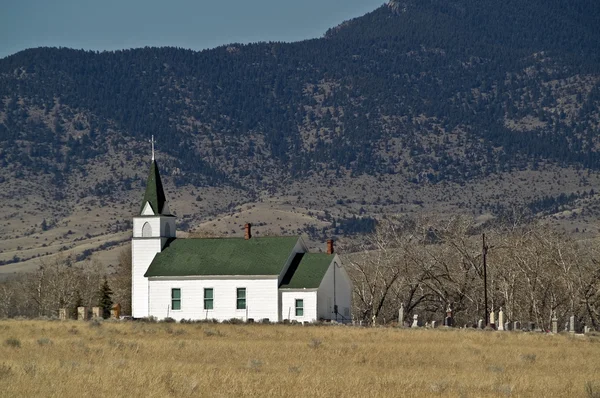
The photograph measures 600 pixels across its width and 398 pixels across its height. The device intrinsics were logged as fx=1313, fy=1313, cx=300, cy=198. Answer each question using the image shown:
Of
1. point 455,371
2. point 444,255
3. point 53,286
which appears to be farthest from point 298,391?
point 53,286

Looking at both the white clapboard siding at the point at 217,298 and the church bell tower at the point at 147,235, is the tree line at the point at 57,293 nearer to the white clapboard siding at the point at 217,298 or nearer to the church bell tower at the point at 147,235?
the church bell tower at the point at 147,235

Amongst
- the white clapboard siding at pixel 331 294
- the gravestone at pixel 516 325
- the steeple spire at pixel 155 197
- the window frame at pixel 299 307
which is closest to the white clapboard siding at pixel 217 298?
the window frame at pixel 299 307

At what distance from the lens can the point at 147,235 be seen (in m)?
71.0

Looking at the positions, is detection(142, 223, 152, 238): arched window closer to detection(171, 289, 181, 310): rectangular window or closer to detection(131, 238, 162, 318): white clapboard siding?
detection(131, 238, 162, 318): white clapboard siding

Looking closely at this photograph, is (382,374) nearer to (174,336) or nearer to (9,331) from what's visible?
(174,336)

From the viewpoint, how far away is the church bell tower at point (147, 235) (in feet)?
228

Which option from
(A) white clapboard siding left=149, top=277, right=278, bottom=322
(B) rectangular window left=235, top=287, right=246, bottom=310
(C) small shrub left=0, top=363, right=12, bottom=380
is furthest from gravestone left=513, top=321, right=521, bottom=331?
(C) small shrub left=0, top=363, right=12, bottom=380

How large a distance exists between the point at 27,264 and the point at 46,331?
145 meters

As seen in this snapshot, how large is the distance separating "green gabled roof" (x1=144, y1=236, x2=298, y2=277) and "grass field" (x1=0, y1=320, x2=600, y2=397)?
1504 centimetres

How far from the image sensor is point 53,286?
327 feet

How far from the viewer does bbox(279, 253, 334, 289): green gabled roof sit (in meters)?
66.2

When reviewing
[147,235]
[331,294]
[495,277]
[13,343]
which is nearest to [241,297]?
[331,294]

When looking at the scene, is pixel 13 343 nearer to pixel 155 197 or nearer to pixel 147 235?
pixel 147 235

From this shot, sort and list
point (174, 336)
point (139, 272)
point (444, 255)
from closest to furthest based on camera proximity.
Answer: point (174, 336), point (139, 272), point (444, 255)
